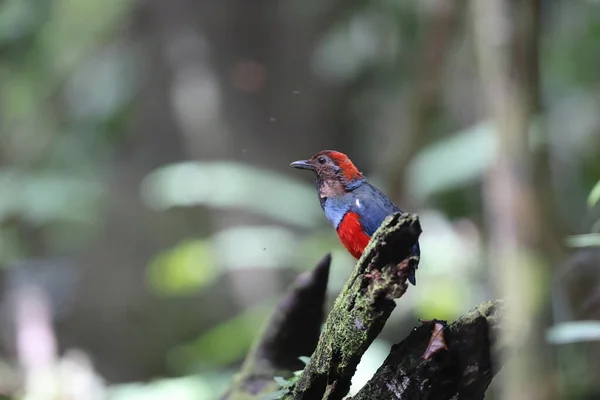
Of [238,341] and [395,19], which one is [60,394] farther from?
[395,19]

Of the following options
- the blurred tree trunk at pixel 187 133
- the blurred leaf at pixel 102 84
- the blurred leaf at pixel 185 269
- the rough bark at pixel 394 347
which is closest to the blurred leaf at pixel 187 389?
the blurred leaf at pixel 185 269

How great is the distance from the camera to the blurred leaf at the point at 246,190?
369cm

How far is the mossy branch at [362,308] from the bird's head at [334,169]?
8.1 inches

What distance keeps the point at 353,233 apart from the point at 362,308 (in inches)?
7.1

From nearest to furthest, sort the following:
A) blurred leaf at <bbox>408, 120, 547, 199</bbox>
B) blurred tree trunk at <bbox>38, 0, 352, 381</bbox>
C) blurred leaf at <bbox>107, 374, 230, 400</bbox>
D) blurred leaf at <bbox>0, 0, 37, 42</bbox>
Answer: blurred leaf at <bbox>107, 374, 230, 400</bbox> → blurred leaf at <bbox>408, 120, 547, 199</bbox> → blurred tree trunk at <bbox>38, 0, 352, 381</bbox> → blurred leaf at <bbox>0, 0, 37, 42</bbox>

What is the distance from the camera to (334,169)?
140 centimetres

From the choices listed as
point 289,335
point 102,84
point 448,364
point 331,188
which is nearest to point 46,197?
point 102,84

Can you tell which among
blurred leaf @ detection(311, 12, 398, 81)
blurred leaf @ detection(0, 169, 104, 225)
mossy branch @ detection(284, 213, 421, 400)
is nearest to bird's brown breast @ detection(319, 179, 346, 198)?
mossy branch @ detection(284, 213, 421, 400)

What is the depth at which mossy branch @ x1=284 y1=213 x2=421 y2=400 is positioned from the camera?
116cm

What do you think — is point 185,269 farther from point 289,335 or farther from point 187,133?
point 289,335

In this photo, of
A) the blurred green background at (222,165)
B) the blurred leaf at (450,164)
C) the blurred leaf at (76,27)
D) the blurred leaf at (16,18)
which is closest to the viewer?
the blurred green background at (222,165)

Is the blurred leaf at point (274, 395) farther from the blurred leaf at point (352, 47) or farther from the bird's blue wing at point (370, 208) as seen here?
the blurred leaf at point (352, 47)

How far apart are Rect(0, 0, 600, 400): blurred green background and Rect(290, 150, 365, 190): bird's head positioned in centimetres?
Answer: 44

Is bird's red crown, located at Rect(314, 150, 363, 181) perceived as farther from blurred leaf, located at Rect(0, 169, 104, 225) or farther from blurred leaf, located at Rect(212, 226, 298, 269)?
blurred leaf, located at Rect(0, 169, 104, 225)
